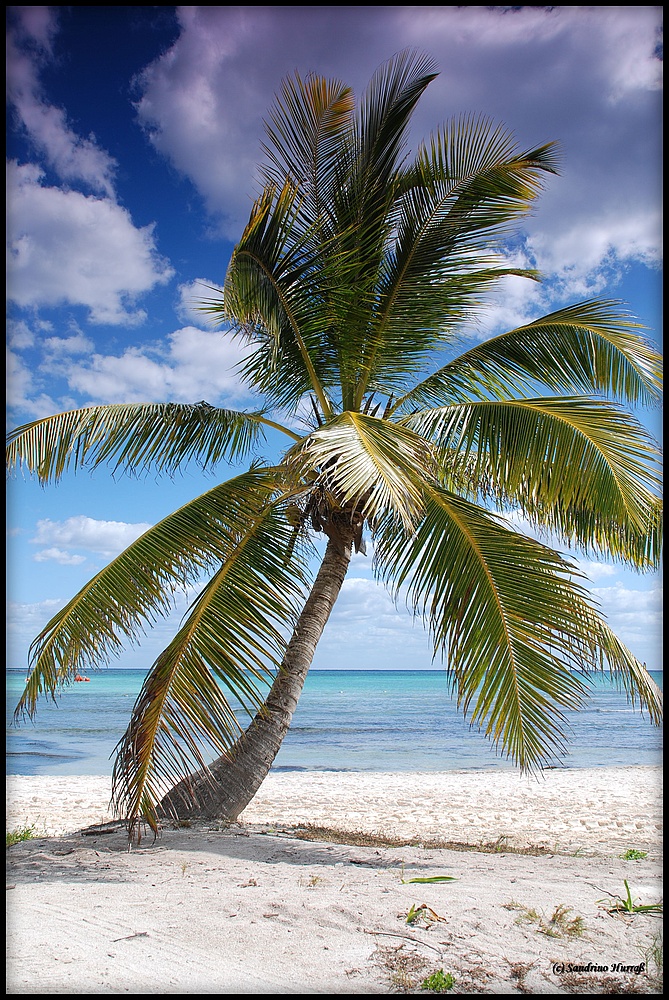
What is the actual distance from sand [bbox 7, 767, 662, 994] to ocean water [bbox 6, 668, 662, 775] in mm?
5641

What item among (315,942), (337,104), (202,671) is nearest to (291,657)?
(202,671)

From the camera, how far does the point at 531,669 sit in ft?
15.0

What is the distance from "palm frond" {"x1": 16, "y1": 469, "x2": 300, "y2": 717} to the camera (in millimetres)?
5180

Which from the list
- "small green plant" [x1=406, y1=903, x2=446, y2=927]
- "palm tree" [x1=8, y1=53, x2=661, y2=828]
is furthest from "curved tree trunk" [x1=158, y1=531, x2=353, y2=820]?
"small green plant" [x1=406, y1=903, x2=446, y2=927]

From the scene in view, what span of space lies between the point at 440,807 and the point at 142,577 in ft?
22.6

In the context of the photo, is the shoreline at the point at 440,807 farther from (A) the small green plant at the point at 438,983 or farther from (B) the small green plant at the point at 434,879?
(A) the small green plant at the point at 438,983

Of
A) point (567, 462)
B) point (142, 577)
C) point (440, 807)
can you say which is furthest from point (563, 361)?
point (440, 807)

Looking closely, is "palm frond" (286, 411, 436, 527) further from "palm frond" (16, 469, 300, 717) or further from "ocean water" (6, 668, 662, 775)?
"ocean water" (6, 668, 662, 775)

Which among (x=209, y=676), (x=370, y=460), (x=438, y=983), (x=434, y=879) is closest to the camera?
(x=438, y=983)

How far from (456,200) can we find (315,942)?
Answer: 614cm

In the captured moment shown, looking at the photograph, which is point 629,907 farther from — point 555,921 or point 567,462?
point 567,462

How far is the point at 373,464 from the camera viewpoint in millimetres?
4309

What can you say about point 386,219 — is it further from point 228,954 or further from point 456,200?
point 228,954

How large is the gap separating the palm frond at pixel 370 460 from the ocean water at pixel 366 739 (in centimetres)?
708
